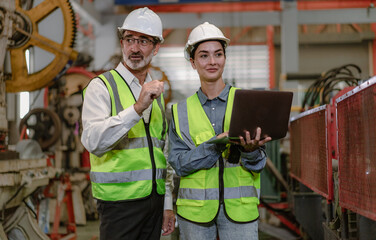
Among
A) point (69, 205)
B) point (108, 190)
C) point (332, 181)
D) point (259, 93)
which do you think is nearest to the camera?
point (259, 93)

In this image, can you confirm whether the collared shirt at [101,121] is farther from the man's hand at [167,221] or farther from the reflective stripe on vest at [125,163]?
the man's hand at [167,221]

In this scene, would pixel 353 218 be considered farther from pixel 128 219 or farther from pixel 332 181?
pixel 128 219

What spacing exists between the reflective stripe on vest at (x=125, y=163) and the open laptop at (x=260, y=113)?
45 cm

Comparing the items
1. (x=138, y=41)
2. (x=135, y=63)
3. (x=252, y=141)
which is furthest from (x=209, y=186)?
(x=138, y=41)

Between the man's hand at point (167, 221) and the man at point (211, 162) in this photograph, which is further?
the man's hand at point (167, 221)

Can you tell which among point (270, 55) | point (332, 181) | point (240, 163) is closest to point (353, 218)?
point (332, 181)

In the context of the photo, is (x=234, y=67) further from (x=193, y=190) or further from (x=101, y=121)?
(x=101, y=121)

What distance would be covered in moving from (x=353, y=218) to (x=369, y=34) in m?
A: 14.2

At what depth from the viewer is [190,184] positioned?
2.09 meters

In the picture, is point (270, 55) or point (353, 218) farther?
point (270, 55)

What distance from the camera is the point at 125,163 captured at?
2.07 meters

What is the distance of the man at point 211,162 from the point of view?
6.54 ft

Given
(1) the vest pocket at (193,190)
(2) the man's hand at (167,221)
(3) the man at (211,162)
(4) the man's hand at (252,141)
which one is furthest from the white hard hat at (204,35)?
(2) the man's hand at (167,221)

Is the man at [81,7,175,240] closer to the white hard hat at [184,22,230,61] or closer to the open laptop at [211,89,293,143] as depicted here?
the white hard hat at [184,22,230,61]
